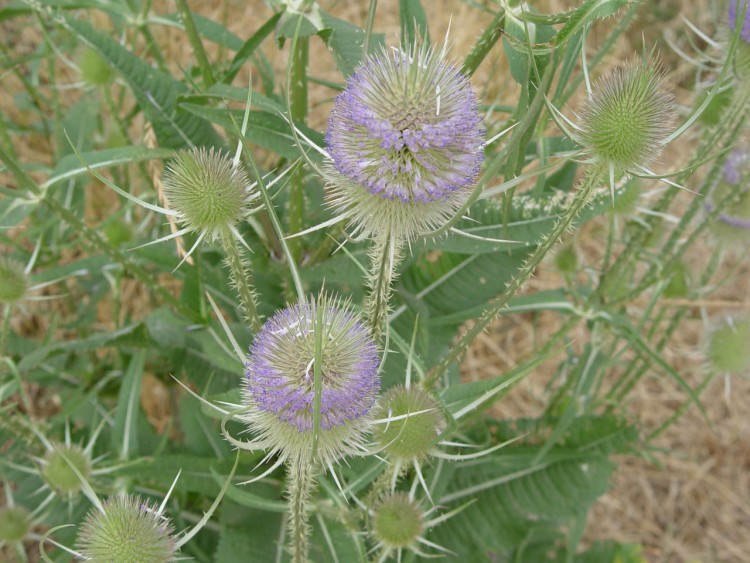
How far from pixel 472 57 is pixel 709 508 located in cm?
292

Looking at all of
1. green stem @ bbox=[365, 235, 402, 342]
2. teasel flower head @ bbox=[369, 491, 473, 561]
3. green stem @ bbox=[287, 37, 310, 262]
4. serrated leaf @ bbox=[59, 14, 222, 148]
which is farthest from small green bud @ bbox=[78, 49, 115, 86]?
teasel flower head @ bbox=[369, 491, 473, 561]

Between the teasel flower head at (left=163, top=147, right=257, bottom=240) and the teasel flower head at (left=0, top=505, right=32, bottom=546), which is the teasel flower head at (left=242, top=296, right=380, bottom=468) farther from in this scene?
the teasel flower head at (left=0, top=505, right=32, bottom=546)

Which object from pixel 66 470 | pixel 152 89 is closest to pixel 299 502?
pixel 66 470

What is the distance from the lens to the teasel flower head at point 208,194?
1000mm

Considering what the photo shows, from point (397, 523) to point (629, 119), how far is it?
70 centimetres

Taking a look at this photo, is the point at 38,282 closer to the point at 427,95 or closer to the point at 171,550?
the point at 171,550

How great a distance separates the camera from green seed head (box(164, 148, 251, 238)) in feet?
3.28

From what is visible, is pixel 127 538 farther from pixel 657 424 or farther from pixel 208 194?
pixel 657 424

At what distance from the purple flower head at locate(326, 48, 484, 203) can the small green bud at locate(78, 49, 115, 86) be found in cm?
134

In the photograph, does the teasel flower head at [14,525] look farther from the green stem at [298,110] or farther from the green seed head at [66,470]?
the green stem at [298,110]

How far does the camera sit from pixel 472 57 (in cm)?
123

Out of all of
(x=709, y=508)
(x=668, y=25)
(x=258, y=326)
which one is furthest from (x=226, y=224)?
(x=668, y=25)

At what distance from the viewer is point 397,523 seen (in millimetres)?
1181

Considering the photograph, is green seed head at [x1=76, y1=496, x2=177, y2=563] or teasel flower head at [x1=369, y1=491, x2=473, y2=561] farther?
teasel flower head at [x1=369, y1=491, x2=473, y2=561]
